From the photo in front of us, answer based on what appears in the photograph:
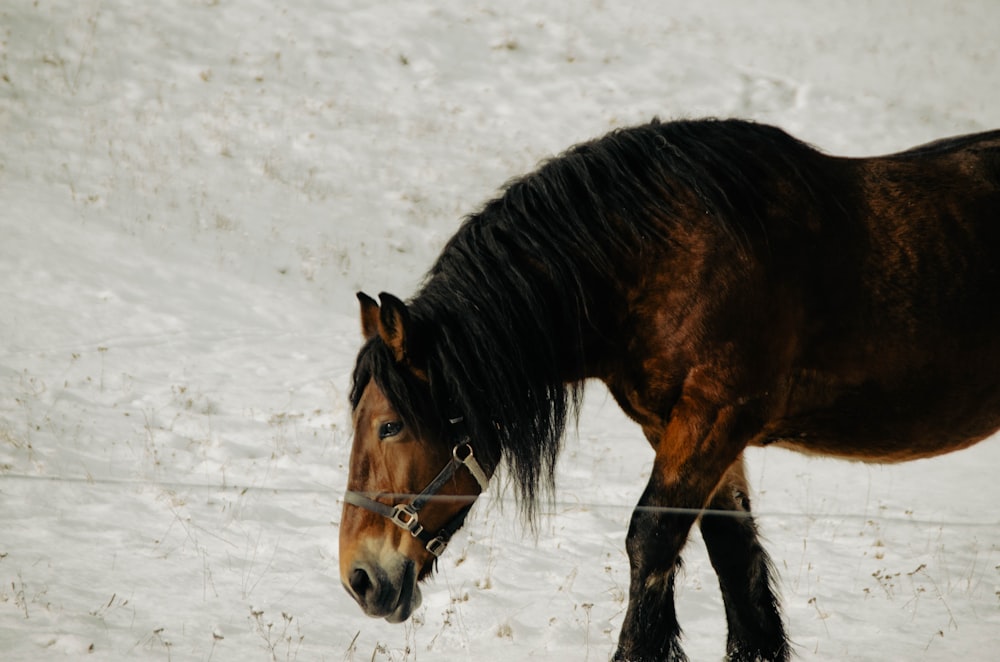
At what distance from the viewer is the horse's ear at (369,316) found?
12.2 ft

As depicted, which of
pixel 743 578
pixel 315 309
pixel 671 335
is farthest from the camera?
pixel 315 309

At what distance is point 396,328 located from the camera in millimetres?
3594

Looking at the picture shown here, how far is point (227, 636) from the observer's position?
4.64 meters

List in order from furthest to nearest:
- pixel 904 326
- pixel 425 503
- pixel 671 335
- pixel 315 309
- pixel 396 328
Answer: pixel 315 309 → pixel 904 326 → pixel 671 335 → pixel 425 503 → pixel 396 328

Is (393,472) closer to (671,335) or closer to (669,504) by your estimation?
(669,504)

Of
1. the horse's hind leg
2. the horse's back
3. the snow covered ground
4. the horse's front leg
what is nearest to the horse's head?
the snow covered ground

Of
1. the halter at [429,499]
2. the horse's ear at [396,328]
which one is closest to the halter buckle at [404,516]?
the halter at [429,499]

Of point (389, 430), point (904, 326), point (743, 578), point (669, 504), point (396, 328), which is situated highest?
point (396, 328)

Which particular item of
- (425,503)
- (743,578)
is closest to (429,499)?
(425,503)

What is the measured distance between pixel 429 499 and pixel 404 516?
132 millimetres

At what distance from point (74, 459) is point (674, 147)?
4796 millimetres

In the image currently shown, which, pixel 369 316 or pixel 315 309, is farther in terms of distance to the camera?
pixel 315 309

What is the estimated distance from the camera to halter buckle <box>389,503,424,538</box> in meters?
3.63

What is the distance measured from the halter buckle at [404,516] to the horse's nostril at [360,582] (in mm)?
230
